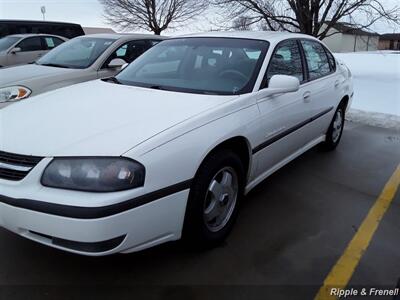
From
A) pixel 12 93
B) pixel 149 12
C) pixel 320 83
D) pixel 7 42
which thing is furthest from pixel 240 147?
pixel 149 12

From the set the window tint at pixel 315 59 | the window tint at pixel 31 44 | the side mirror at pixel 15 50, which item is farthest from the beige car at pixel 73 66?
the window tint at pixel 31 44

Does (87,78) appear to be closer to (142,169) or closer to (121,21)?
(142,169)

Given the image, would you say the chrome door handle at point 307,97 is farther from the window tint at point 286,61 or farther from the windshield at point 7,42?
the windshield at point 7,42

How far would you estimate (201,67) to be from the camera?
140 inches

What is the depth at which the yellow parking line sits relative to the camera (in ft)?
8.49

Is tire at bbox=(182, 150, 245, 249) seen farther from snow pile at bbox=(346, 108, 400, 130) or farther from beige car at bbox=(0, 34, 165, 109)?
snow pile at bbox=(346, 108, 400, 130)

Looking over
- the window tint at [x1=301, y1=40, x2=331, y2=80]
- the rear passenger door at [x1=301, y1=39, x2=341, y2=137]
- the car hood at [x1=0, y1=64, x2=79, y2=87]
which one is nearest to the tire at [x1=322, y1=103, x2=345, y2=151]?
the rear passenger door at [x1=301, y1=39, x2=341, y2=137]

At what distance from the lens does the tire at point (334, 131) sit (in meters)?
5.17

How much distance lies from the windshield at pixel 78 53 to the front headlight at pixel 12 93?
1.05 m

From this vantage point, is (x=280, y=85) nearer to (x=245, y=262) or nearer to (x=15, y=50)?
(x=245, y=262)

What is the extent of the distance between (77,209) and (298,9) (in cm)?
1445

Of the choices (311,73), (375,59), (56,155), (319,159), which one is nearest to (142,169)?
(56,155)

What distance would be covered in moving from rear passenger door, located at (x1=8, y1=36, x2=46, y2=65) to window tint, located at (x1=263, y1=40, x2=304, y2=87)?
771 centimetres

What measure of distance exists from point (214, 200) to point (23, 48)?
9240 mm
